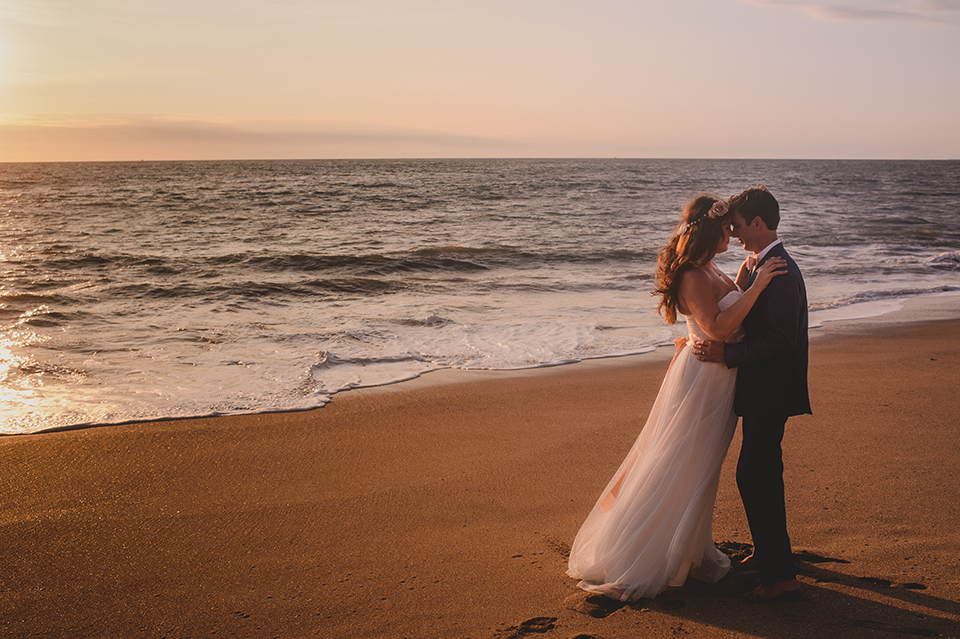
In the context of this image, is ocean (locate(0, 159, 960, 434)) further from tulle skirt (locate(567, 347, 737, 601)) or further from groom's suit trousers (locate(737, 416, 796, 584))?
groom's suit trousers (locate(737, 416, 796, 584))

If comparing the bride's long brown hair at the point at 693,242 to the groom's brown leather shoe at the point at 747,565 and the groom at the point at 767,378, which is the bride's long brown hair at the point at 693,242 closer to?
the groom at the point at 767,378

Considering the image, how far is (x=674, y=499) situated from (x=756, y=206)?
1.56 metres

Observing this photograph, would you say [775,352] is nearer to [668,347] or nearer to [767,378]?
[767,378]

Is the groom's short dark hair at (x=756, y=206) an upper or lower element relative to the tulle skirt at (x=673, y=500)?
upper

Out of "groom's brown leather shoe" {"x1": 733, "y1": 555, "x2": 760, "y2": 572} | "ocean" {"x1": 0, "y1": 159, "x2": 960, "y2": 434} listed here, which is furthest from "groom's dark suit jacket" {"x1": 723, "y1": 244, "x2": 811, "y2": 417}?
"groom's brown leather shoe" {"x1": 733, "y1": 555, "x2": 760, "y2": 572}

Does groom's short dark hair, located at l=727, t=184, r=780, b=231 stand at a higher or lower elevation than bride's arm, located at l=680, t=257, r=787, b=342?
higher

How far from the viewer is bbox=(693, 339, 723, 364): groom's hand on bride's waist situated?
327 centimetres

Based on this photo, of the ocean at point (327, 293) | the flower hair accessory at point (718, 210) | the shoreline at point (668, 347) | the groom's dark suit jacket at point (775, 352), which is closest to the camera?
the groom's dark suit jacket at point (775, 352)

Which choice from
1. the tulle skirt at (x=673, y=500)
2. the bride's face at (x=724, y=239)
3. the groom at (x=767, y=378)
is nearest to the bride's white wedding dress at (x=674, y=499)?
the tulle skirt at (x=673, y=500)

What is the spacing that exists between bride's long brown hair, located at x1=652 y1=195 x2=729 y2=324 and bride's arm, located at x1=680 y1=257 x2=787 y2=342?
5 cm

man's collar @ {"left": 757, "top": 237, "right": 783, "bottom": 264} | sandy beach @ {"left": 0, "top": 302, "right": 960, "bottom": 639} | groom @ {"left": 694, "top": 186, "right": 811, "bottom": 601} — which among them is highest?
man's collar @ {"left": 757, "top": 237, "right": 783, "bottom": 264}

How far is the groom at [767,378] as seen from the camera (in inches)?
123

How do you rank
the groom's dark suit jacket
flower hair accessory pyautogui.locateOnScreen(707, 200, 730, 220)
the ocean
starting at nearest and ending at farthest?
the groom's dark suit jacket < flower hair accessory pyautogui.locateOnScreen(707, 200, 730, 220) < the ocean

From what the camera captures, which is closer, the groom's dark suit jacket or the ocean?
the groom's dark suit jacket
